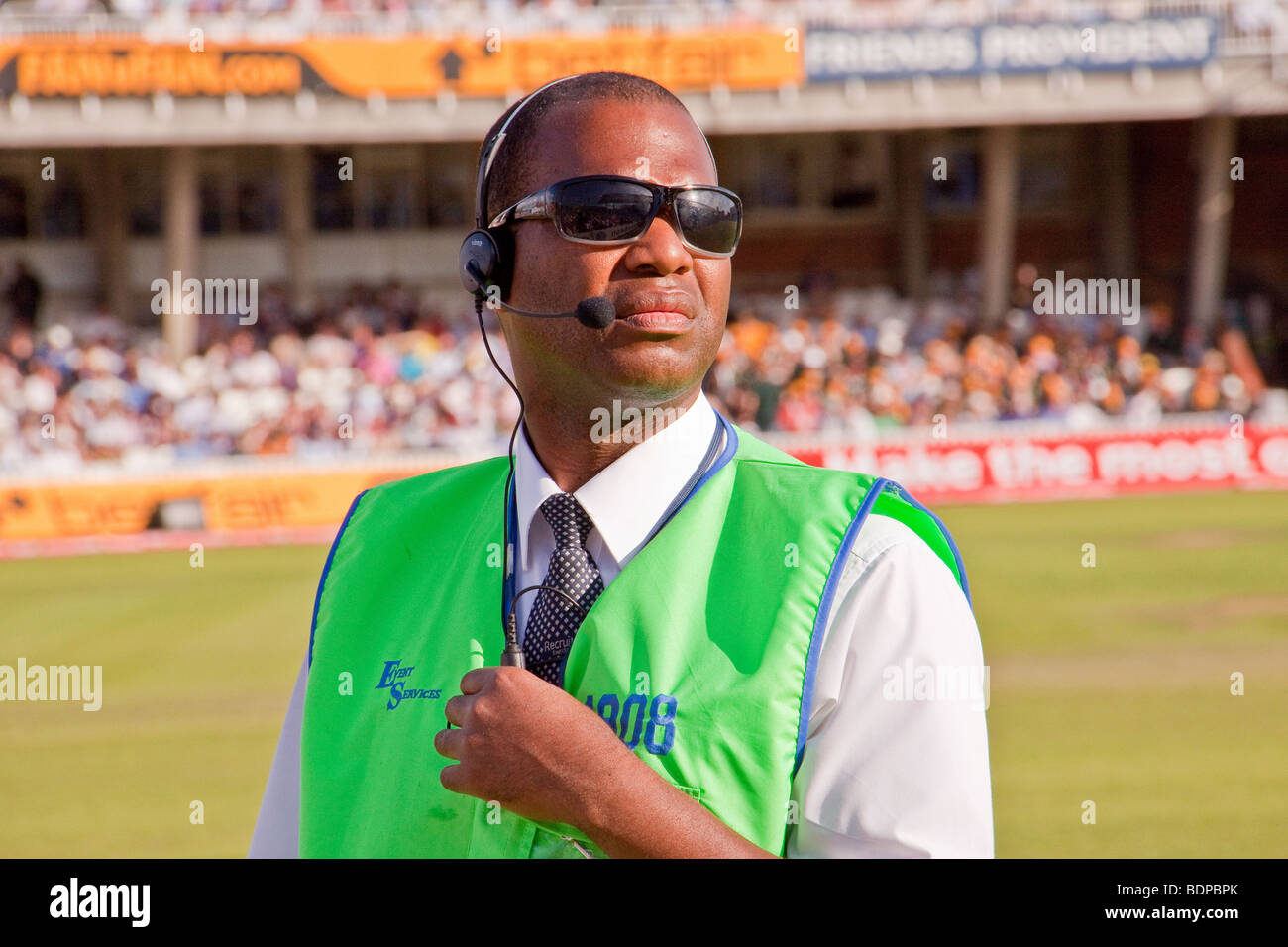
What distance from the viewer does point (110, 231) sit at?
3334 cm

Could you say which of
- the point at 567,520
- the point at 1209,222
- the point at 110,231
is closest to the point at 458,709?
the point at 567,520

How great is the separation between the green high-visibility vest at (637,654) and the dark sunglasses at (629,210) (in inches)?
11.7

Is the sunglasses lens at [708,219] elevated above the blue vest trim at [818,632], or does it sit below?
above

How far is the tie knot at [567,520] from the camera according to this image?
2162 mm

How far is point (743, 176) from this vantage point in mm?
35688

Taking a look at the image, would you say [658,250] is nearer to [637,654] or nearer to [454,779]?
[637,654]

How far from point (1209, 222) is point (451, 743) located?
1309 inches

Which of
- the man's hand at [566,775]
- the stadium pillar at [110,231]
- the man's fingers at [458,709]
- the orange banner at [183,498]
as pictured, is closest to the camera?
the man's hand at [566,775]

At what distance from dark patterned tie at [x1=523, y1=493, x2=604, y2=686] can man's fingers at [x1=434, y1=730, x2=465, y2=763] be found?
0.16 metres

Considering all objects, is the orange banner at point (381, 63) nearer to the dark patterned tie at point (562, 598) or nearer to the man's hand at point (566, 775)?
the dark patterned tie at point (562, 598)

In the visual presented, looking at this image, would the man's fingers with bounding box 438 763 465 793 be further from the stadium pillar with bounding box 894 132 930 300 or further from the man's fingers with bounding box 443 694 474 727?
the stadium pillar with bounding box 894 132 930 300

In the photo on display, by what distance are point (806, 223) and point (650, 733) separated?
34.7m

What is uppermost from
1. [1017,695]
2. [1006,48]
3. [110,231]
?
[1006,48]

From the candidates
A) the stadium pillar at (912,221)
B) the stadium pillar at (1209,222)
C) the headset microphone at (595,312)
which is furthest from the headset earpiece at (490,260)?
the stadium pillar at (912,221)
